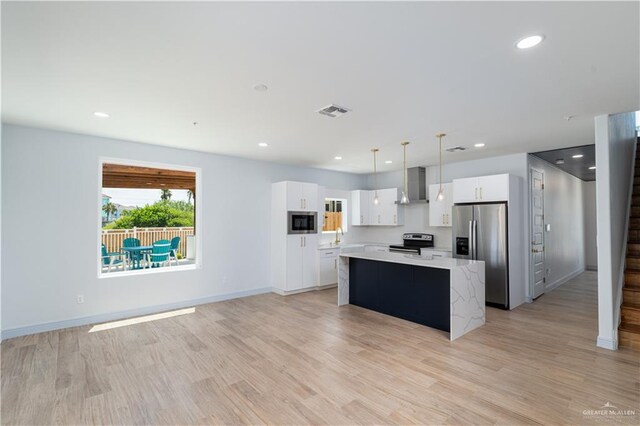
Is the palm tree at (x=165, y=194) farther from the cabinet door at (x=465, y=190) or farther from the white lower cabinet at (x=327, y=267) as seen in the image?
the cabinet door at (x=465, y=190)

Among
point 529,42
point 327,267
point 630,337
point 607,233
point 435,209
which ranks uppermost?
point 529,42

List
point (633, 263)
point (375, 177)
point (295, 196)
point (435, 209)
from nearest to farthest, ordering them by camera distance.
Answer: point (633, 263) → point (295, 196) → point (435, 209) → point (375, 177)

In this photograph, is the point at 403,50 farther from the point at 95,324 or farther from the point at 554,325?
the point at 95,324

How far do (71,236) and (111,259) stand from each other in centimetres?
279

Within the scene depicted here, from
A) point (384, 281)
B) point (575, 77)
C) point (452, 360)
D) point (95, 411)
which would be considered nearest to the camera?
point (95, 411)

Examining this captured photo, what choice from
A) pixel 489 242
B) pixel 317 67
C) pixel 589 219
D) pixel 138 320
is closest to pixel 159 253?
pixel 138 320

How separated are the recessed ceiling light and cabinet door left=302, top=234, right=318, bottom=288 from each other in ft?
15.8

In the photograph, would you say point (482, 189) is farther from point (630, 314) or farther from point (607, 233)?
point (630, 314)

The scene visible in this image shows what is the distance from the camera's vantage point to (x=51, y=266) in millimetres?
4152

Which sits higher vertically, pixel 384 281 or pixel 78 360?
pixel 384 281

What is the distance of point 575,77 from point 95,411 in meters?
4.75

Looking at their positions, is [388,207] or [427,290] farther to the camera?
[388,207]

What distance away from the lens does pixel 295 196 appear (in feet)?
20.4

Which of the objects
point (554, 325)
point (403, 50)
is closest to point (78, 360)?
point (403, 50)
